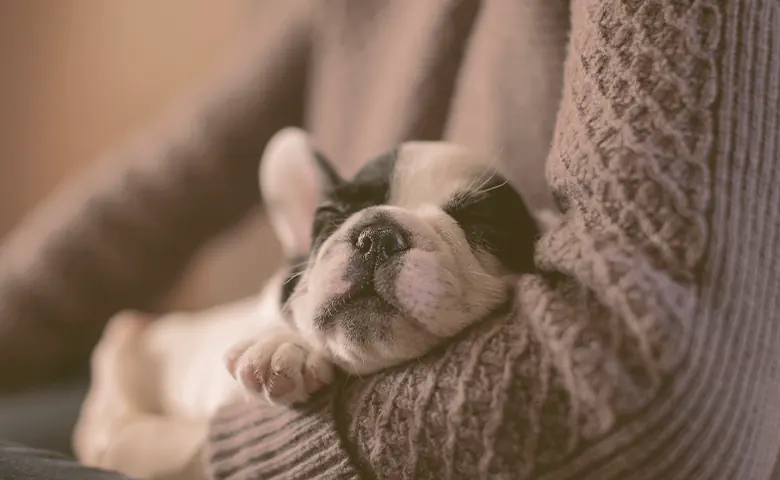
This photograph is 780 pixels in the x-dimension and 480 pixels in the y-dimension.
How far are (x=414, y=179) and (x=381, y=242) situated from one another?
13 centimetres

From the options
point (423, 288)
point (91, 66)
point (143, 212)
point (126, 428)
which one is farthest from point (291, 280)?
point (91, 66)

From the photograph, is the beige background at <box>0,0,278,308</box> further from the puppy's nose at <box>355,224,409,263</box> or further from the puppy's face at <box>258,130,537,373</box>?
the puppy's nose at <box>355,224,409,263</box>

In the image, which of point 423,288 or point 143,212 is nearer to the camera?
point 423,288

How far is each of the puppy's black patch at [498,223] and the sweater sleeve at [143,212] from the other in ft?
2.02

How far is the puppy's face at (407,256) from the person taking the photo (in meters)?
0.52

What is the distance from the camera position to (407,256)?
531 millimetres

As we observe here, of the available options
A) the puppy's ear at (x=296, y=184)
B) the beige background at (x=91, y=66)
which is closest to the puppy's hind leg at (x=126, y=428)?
the puppy's ear at (x=296, y=184)

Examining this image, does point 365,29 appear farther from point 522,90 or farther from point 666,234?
point 666,234

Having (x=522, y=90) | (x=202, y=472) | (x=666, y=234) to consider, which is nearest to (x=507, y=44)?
(x=522, y=90)

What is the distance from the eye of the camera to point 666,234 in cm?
42

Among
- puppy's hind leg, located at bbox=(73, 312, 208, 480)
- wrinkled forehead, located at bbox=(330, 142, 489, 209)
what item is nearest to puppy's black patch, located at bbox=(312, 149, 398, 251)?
wrinkled forehead, located at bbox=(330, 142, 489, 209)

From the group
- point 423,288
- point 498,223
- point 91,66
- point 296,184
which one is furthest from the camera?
point 91,66

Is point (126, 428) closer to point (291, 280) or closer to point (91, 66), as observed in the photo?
point (291, 280)

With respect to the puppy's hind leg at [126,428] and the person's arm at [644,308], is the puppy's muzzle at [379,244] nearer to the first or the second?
the person's arm at [644,308]
